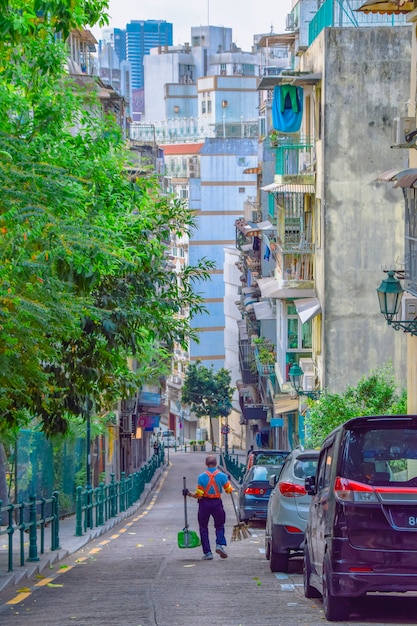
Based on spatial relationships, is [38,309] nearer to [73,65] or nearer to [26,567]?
[26,567]

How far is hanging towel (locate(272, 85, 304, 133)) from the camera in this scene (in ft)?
127

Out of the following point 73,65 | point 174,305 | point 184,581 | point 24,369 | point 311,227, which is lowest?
point 184,581

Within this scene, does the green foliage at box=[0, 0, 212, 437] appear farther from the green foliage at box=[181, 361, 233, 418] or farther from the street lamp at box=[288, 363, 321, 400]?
the green foliage at box=[181, 361, 233, 418]

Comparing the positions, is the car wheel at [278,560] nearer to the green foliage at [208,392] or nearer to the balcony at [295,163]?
the balcony at [295,163]

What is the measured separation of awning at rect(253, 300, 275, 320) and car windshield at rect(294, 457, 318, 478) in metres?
37.9

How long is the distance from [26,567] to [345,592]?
7.78 metres

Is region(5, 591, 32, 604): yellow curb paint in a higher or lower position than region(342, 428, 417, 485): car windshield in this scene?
lower

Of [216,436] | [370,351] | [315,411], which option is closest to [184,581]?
[315,411]

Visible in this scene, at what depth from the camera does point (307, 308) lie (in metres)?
37.1

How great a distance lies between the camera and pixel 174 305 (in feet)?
64.5

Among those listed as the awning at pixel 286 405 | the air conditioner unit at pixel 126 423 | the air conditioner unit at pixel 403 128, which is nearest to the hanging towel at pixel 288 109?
the awning at pixel 286 405

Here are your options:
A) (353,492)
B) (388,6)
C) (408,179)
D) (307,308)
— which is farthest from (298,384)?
(353,492)

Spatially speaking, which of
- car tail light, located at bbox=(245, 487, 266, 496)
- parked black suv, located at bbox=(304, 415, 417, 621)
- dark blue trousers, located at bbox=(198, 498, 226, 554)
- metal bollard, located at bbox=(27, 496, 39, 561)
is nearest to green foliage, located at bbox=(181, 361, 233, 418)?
car tail light, located at bbox=(245, 487, 266, 496)

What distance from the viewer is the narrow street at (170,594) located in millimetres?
12000
